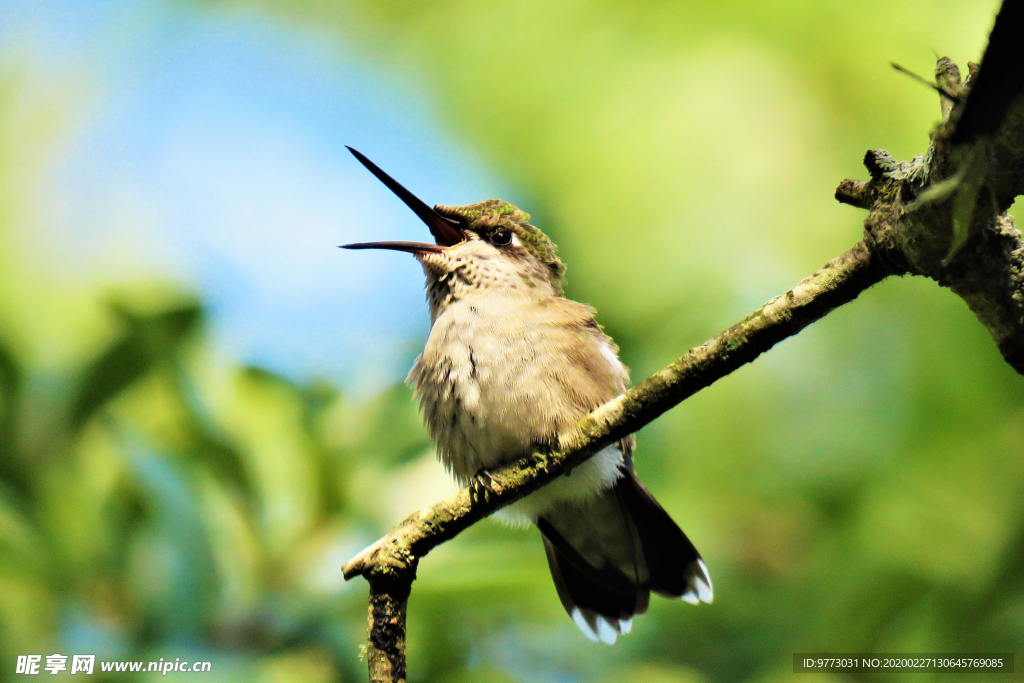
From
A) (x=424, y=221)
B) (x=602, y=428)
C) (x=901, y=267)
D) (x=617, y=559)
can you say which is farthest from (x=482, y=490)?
(x=424, y=221)

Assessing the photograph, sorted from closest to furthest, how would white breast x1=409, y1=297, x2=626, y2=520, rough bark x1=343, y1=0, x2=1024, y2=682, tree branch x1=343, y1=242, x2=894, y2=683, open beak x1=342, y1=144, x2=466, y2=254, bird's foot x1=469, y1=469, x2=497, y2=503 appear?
1. rough bark x1=343, y1=0, x2=1024, y2=682
2. tree branch x1=343, y1=242, x2=894, y2=683
3. bird's foot x1=469, y1=469, x2=497, y2=503
4. white breast x1=409, y1=297, x2=626, y2=520
5. open beak x1=342, y1=144, x2=466, y2=254

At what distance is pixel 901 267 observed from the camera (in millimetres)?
1815

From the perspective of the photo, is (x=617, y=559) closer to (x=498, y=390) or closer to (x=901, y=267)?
(x=498, y=390)

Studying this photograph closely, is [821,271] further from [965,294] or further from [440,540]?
[440,540]

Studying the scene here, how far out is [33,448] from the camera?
4.18 m

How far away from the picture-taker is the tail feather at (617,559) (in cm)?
419

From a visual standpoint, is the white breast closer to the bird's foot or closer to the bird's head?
the bird's head

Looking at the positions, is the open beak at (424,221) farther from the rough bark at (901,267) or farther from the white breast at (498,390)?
the rough bark at (901,267)

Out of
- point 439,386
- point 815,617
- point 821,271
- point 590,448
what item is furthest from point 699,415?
point 821,271

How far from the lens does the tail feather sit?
13.8 ft

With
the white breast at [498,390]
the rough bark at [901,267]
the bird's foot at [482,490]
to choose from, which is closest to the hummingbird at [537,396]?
the white breast at [498,390]

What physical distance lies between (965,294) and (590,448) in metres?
1.14

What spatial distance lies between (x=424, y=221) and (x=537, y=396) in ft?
5.71

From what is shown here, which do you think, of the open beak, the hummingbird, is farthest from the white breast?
the open beak
